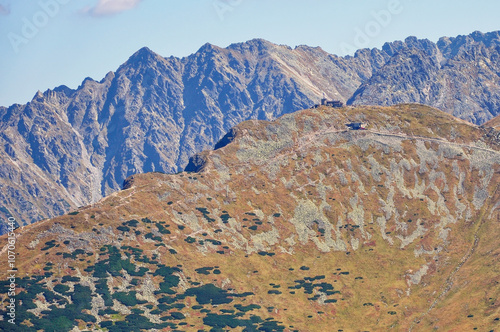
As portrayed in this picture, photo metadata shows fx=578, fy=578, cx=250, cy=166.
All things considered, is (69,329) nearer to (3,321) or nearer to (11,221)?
(3,321)

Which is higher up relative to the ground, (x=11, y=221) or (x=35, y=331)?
(x=11, y=221)

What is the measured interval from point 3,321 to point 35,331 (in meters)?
11.0

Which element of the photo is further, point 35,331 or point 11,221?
point 35,331

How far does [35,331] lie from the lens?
194m

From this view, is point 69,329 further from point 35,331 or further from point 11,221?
point 11,221

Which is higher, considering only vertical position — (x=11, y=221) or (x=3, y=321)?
(x=11, y=221)

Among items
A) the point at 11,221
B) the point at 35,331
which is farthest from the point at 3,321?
the point at 11,221

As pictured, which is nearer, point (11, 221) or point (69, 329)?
point (11, 221)

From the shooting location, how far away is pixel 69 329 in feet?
655

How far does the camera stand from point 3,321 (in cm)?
19300

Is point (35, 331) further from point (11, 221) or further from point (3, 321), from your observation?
point (11, 221)

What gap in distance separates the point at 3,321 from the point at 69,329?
70.6 feet

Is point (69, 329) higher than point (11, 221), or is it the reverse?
point (11, 221)
